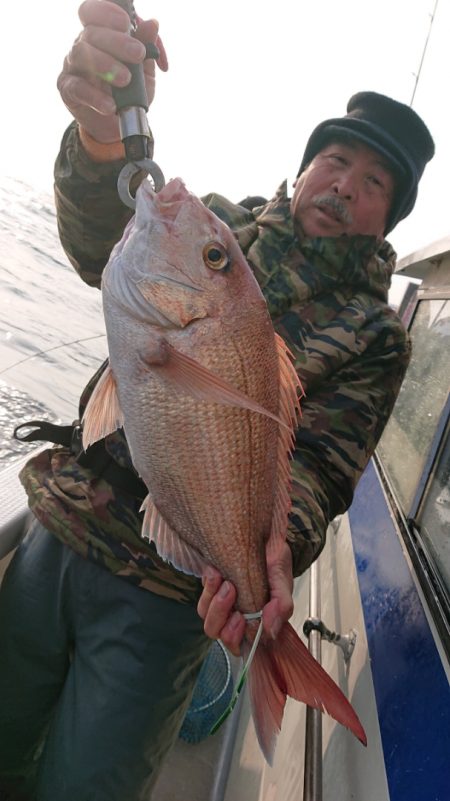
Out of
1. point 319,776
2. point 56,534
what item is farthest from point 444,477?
point 56,534

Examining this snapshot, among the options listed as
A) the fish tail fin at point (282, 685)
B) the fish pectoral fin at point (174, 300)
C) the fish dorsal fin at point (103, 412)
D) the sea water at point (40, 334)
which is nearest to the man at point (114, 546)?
the fish tail fin at point (282, 685)

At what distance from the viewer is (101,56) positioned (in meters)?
1.59

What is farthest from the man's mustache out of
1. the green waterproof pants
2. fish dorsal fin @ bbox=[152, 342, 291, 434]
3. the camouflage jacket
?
the green waterproof pants

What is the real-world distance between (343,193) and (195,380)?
1491 millimetres

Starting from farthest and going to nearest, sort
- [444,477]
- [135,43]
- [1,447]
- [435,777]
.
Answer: [1,447] → [444,477] → [135,43] → [435,777]

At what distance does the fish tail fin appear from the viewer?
4.87ft

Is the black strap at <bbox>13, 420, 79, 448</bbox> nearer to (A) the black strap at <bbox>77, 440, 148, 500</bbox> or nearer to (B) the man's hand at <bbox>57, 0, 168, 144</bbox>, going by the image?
(A) the black strap at <bbox>77, 440, 148, 500</bbox>

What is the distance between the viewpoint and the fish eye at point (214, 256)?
167 cm

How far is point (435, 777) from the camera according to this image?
1453mm

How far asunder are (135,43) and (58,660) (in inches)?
81.6

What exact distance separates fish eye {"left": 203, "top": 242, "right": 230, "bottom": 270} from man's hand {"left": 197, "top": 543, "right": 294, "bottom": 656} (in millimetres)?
866

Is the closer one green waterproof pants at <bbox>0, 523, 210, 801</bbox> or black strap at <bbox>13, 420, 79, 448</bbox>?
green waterproof pants at <bbox>0, 523, 210, 801</bbox>

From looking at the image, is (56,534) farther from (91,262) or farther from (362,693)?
(362,693)

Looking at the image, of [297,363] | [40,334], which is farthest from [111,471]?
[40,334]
